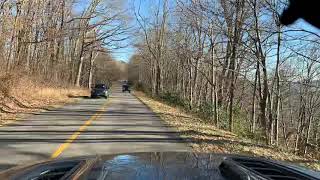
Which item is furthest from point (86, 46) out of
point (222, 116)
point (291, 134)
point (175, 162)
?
point (175, 162)

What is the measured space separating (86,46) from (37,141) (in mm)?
57448

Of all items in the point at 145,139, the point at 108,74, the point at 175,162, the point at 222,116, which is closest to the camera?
the point at 175,162

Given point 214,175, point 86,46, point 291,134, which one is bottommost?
point 291,134

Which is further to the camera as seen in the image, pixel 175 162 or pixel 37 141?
pixel 37 141

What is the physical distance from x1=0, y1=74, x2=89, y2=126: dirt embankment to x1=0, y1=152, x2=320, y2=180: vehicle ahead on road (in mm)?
18908

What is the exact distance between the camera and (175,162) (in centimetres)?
328

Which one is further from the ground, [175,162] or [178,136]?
[175,162]

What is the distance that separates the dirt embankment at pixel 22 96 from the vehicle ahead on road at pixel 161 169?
18908mm

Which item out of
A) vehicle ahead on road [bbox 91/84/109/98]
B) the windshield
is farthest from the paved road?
vehicle ahead on road [bbox 91/84/109/98]

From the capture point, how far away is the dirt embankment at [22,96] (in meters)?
27.7

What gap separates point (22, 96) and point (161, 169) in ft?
113

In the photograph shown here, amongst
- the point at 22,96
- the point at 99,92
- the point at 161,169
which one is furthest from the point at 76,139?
the point at 99,92

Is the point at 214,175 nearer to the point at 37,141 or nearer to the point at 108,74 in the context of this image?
the point at 37,141

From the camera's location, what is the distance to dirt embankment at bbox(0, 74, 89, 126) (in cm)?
2765
